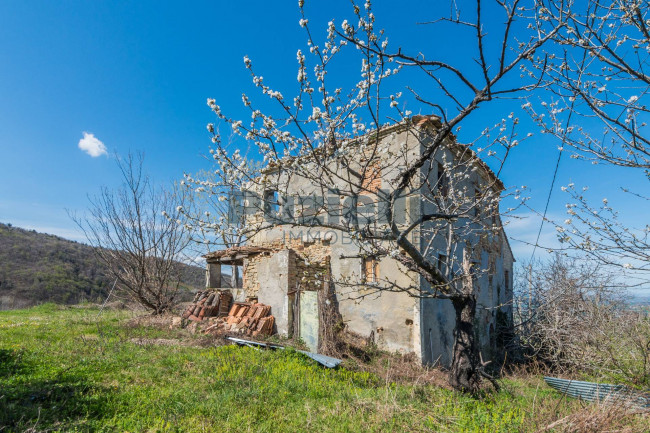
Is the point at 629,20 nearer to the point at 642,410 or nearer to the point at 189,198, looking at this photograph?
the point at 642,410

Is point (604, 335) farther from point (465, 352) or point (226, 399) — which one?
point (226, 399)

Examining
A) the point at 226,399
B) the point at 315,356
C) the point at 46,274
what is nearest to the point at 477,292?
the point at 315,356

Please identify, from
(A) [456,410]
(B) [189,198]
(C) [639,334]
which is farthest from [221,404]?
(B) [189,198]

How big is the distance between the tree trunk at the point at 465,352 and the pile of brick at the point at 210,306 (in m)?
8.24

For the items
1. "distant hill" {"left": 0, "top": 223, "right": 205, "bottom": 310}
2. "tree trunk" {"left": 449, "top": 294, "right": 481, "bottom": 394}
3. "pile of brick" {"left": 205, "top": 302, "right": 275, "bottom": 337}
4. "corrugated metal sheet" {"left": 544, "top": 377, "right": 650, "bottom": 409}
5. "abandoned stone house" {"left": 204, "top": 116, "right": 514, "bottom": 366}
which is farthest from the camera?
"distant hill" {"left": 0, "top": 223, "right": 205, "bottom": 310}

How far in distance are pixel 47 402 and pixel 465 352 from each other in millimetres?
5789

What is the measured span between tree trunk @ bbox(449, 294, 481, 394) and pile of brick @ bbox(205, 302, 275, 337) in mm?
5804

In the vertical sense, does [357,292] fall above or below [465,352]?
above

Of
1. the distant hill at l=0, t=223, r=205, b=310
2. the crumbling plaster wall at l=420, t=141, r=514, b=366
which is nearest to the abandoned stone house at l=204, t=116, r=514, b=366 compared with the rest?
the crumbling plaster wall at l=420, t=141, r=514, b=366

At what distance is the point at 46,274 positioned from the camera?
28.9 m

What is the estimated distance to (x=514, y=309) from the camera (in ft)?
47.2

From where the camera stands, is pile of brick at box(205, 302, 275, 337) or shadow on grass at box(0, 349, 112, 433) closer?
shadow on grass at box(0, 349, 112, 433)

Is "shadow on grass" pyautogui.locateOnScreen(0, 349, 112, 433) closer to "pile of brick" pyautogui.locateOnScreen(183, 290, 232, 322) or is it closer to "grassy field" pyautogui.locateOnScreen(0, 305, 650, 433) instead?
"grassy field" pyautogui.locateOnScreen(0, 305, 650, 433)

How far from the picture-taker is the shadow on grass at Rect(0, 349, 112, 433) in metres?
3.53
